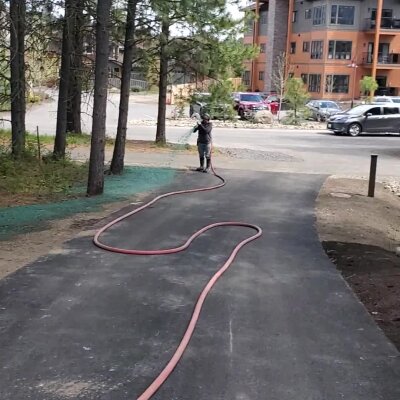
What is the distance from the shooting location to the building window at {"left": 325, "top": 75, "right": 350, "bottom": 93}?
5556cm

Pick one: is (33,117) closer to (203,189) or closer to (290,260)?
(203,189)

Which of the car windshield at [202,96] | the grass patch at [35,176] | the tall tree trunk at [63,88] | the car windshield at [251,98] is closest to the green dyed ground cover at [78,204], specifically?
the grass patch at [35,176]

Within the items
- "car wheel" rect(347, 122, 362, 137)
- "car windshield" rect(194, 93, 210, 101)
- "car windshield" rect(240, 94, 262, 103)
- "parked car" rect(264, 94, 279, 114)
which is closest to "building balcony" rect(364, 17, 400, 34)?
"parked car" rect(264, 94, 279, 114)

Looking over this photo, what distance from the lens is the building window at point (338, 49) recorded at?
54906 mm

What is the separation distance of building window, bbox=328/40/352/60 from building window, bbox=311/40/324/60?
2.74 ft

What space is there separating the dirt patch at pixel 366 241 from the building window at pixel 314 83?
4212cm

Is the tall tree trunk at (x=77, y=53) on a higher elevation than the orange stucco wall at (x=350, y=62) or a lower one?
lower

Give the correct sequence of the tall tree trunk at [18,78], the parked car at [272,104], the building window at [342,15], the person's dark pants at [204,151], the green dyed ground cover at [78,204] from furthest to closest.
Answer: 1. the building window at [342,15]
2. the parked car at [272,104]
3. the person's dark pants at [204,151]
4. the tall tree trunk at [18,78]
5. the green dyed ground cover at [78,204]

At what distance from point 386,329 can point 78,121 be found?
832 inches

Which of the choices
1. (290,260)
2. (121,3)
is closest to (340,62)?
(121,3)

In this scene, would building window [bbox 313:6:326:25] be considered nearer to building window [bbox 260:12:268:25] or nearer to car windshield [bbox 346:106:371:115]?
building window [bbox 260:12:268:25]

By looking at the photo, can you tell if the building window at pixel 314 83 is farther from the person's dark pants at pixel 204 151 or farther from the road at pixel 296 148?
the person's dark pants at pixel 204 151

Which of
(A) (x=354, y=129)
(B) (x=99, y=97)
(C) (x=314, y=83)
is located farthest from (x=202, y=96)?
(C) (x=314, y=83)

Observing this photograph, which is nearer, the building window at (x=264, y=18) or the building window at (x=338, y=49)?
the building window at (x=338, y=49)
